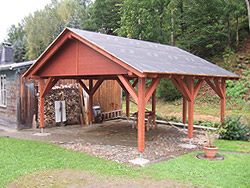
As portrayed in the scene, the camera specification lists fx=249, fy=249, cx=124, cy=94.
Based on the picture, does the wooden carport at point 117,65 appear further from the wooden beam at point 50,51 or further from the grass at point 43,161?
the grass at point 43,161

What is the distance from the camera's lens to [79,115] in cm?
1213

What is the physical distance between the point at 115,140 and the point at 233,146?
385 centimetres

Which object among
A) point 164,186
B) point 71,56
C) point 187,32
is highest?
point 187,32

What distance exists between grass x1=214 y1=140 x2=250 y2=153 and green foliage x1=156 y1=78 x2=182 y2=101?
8.67 meters

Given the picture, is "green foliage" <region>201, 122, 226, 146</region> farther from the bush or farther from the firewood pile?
the firewood pile

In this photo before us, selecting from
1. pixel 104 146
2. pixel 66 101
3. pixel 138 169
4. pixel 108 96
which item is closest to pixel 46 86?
pixel 66 101

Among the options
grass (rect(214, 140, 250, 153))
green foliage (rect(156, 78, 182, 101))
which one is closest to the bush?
grass (rect(214, 140, 250, 153))

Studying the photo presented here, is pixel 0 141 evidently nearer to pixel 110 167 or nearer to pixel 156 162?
pixel 110 167

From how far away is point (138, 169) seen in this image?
5.59 m

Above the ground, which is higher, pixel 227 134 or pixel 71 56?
pixel 71 56

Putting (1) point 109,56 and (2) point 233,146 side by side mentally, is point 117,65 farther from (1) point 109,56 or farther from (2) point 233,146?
(2) point 233,146

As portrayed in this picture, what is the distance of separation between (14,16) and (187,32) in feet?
184

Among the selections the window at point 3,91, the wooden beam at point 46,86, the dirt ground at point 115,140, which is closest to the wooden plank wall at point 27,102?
the dirt ground at point 115,140

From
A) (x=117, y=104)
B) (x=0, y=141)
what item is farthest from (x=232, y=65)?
(x=0, y=141)
